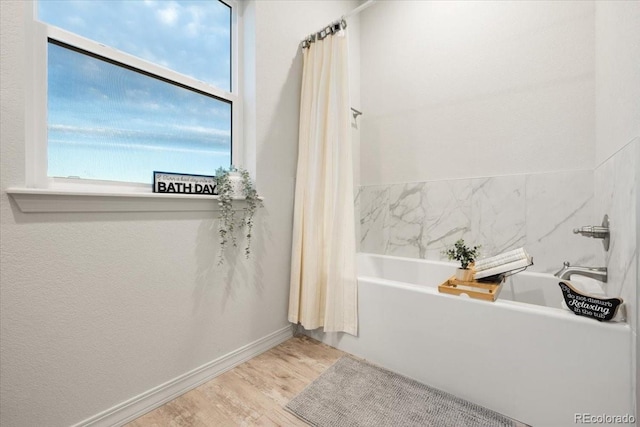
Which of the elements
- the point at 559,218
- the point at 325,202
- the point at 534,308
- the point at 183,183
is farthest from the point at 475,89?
the point at 183,183

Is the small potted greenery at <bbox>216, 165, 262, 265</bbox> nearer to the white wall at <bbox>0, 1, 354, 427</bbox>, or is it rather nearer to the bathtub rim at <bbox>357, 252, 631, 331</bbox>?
the white wall at <bbox>0, 1, 354, 427</bbox>

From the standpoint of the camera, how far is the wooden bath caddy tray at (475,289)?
4.25 feet

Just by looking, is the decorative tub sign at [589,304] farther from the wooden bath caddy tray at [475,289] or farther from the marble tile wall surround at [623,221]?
the wooden bath caddy tray at [475,289]

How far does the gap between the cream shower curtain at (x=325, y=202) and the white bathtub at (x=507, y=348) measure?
0.52 feet

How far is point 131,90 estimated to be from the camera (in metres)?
1.32

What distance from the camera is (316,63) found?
181cm

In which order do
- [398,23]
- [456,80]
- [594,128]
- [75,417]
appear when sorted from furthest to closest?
[398,23], [456,80], [594,128], [75,417]

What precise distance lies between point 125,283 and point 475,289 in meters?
1.66

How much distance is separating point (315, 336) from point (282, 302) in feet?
1.14

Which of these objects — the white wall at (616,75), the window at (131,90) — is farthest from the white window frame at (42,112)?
the white wall at (616,75)

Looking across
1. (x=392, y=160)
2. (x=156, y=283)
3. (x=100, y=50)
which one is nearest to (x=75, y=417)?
(x=156, y=283)

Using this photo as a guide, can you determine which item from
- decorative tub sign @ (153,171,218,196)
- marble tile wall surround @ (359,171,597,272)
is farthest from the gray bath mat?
decorative tub sign @ (153,171,218,196)

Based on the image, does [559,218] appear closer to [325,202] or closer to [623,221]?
[623,221]

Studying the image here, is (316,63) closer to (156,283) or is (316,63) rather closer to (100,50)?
(100,50)
